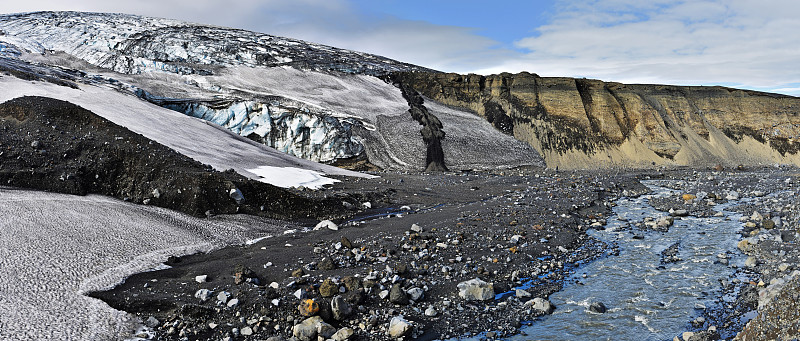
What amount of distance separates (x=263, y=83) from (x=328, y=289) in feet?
97.7

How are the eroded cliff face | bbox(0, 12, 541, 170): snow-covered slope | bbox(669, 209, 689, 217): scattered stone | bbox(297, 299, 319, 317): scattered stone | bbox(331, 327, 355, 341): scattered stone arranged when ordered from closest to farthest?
bbox(331, 327, 355, 341): scattered stone
bbox(297, 299, 319, 317): scattered stone
bbox(669, 209, 689, 217): scattered stone
bbox(0, 12, 541, 170): snow-covered slope
the eroded cliff face

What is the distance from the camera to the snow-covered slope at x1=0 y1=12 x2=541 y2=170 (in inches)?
1211

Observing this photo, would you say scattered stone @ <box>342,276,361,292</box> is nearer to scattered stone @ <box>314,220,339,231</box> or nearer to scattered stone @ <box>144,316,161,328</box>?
scattered stone @ <box>144,316,161,328</box>

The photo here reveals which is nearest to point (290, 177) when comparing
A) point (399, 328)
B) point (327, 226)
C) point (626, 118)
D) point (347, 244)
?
point (327, 226)

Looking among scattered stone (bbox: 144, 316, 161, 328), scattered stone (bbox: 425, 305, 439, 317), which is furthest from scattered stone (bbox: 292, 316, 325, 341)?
scattered stone (bbox: 144, 316, 161, 328)

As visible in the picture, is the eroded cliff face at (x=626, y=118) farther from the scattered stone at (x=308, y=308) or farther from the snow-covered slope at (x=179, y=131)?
the scattered stone at (x=308, y=308)

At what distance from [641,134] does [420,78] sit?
1847 centimetres

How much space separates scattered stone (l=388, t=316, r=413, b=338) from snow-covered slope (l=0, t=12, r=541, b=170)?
2306cm

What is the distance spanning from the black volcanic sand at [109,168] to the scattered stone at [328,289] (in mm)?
6918

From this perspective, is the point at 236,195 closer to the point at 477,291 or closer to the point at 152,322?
the point at 152,322

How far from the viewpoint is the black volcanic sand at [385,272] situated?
7715 mm

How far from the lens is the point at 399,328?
288 inches

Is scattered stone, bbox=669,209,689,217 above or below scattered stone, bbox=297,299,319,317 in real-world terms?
above

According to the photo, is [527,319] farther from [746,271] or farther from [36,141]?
[36,141]
